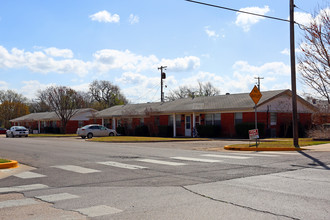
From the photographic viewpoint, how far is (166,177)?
10.0 meters

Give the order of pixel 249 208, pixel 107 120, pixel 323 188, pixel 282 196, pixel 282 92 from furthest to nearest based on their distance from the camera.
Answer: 1. pixel 107 120
2. pixel 282 92
3. pixel 323 188
4. pixel 282 196
5. pixel 249 208

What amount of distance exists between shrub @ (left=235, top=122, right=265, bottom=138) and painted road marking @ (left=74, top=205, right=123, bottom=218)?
25203 millimetres

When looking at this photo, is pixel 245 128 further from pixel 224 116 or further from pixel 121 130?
pixel 121 130

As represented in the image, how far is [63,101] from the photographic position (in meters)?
54.4

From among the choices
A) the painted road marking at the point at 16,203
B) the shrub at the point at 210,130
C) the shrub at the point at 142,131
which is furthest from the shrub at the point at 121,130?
the painted road marking at the point at 16,203

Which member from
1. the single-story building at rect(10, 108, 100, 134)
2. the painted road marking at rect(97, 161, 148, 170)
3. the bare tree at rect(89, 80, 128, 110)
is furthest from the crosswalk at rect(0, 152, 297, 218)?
the bare tree at rect(89, 80, 128, 110)

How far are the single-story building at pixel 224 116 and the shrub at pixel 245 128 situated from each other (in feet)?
0.28

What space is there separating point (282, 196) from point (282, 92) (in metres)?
27.9

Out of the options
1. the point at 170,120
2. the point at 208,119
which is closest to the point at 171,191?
the point at 208,119

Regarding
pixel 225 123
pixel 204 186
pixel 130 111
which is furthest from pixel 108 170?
pixel 130 111

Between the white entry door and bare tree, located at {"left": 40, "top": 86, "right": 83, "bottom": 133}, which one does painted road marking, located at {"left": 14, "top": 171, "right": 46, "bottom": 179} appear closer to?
the white entry door

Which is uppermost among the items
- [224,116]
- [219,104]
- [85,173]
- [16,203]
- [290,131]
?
[219,104]

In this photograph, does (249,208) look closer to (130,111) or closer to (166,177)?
(166,177)

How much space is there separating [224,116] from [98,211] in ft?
94.2
